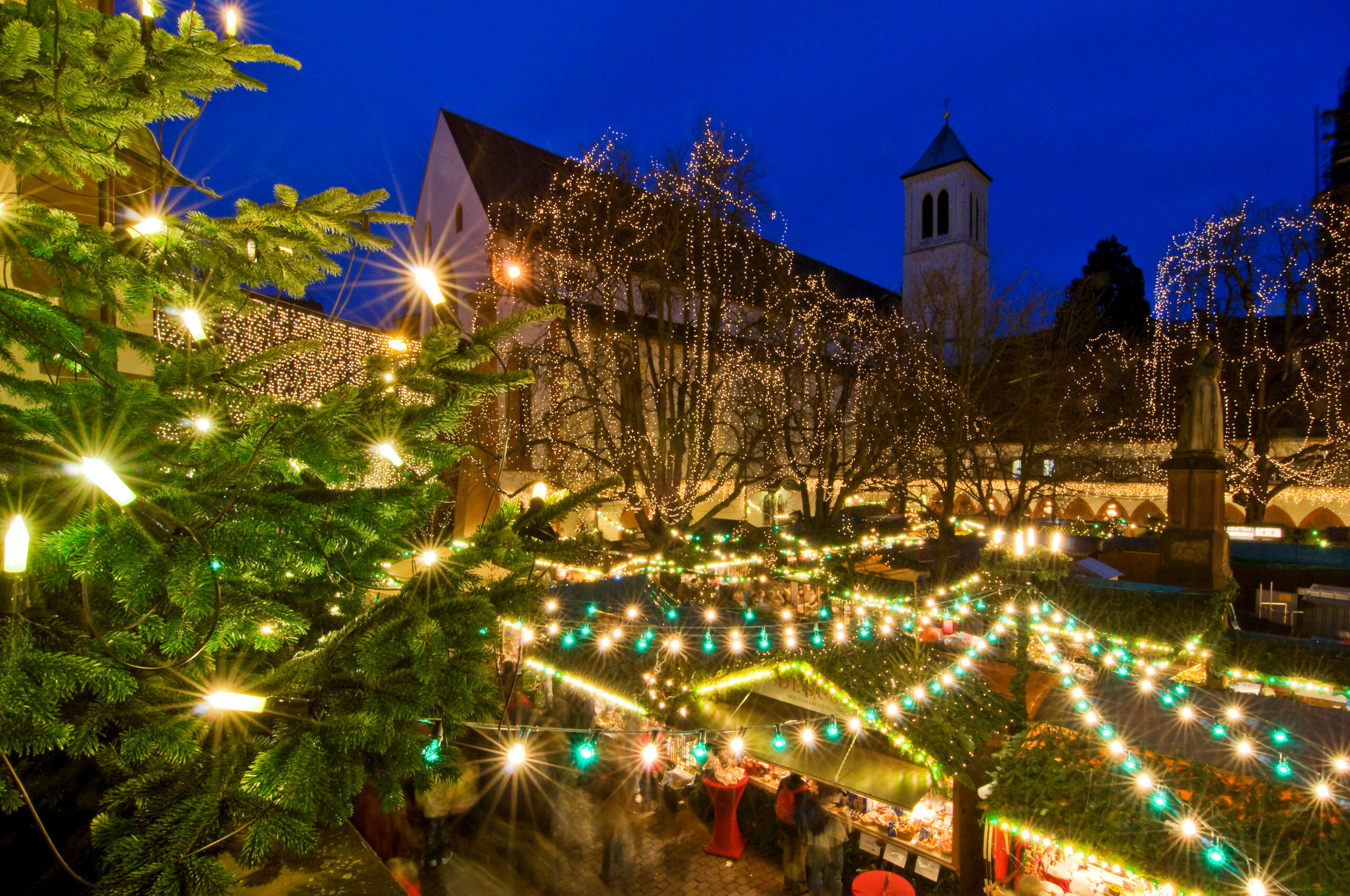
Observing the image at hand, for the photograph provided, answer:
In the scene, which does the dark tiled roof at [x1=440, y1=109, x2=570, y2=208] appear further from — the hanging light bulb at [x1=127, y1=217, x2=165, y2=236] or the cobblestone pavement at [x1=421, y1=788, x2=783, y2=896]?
the hanging light bulb at [x1=127, y1=217, x2=165, y2=236]

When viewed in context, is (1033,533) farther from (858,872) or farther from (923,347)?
(923,347)

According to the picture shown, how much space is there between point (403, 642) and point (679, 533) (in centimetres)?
1268

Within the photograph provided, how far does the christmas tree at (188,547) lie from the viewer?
5.10ft

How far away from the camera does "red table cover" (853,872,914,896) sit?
6.91 meters

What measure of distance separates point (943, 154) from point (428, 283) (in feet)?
189

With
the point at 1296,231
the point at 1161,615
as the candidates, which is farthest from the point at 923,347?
the point at 1296,231

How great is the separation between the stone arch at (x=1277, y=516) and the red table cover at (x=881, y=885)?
31.3 meters

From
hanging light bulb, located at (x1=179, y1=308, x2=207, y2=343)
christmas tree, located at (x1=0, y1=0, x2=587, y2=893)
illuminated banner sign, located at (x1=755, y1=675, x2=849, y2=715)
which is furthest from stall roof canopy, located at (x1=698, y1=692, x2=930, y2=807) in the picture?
hanging light bulb, located at (x1=179, y1=308, x2=207, y2=343)

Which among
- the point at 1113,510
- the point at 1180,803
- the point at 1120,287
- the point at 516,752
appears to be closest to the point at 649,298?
the point at 516,752

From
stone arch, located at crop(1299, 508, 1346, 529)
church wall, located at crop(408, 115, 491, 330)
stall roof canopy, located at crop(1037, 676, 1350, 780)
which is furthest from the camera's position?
stone arch, located at crop(1299, 508, 1346, 529)

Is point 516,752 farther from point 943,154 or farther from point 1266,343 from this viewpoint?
point 943,154

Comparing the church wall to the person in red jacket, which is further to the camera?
the church wall

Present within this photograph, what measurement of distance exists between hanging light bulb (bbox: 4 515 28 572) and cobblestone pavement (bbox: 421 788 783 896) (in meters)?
7.55

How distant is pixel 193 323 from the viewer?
7.43ft
